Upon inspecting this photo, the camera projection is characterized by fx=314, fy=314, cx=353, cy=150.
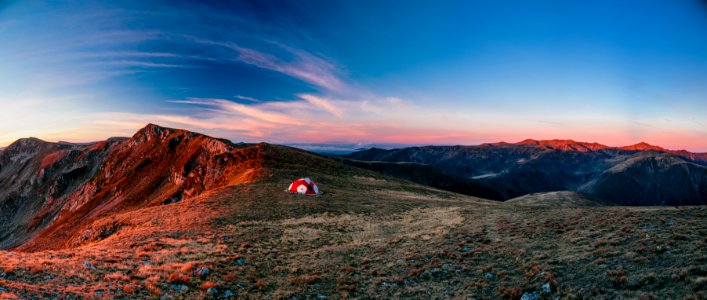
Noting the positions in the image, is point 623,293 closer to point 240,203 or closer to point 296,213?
point 296,213

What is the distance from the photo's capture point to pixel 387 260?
1950cm

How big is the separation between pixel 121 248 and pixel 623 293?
25.9 meters

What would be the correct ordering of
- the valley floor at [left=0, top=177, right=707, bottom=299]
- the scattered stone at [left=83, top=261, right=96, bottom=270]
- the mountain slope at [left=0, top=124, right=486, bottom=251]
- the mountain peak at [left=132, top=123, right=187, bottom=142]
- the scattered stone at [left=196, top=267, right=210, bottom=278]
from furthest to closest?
1. the mountain peak at [left=132, top=123, right=187, bottom=142]
2. the mountain slope at [left=0, top=124, right=486, bottom=251]
3. the scattered stone at [left=196, top=267, right=210, bottom=278]
4. the scattered stone at [left=83, top=261, right=96, bottom=270]
5. the valley floor at [left=0, top=177, right=707, bottom=299]

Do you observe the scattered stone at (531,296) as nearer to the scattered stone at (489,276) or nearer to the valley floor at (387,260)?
the valley floor at (387,260)

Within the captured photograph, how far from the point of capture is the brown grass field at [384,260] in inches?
488

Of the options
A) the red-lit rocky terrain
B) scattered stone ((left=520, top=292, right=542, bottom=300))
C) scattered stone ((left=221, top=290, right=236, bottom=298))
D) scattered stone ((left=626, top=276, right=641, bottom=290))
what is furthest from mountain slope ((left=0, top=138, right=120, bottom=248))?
scattered stone ((left=626, top=276, right=641, bottom=290))

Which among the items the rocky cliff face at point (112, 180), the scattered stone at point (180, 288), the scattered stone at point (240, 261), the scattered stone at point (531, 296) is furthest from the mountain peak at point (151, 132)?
the scattered stone at point (531, 296)

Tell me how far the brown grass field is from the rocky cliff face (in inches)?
1471

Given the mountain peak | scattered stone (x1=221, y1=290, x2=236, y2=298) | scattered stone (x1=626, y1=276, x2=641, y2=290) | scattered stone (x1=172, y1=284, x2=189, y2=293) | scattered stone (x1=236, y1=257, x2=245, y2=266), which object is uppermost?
the mountain peak

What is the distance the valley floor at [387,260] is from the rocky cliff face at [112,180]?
38475 millimetres

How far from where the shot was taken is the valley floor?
40.6 feet

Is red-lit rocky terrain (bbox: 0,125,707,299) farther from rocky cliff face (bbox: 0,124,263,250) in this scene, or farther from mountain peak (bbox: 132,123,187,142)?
mountain peak (bbox: 132,123,187,142)

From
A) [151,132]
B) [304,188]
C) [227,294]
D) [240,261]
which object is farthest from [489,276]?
[151,132]

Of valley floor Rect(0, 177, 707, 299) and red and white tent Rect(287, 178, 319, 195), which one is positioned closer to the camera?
valley floor Rect(0, 177, 707, 299)
